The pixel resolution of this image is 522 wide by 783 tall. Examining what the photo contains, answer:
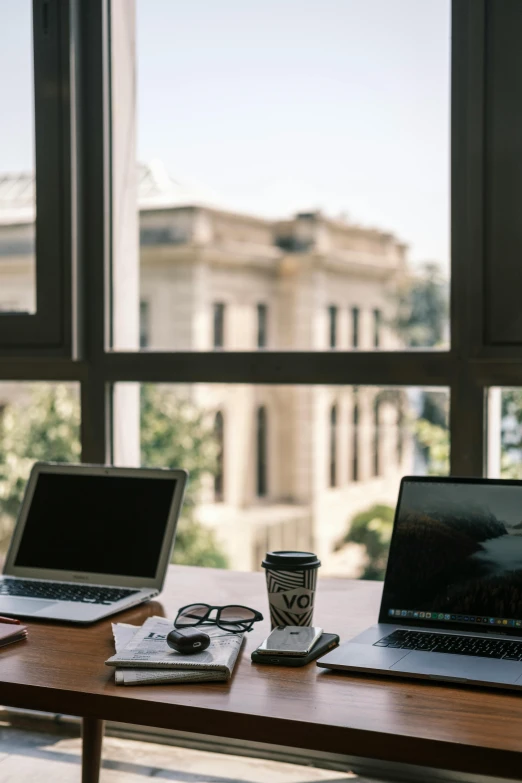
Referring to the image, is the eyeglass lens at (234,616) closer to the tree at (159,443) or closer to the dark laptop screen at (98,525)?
the dark laptop screen at (98,525)

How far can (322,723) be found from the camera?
1.06 metres

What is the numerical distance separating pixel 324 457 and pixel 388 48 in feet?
66.3

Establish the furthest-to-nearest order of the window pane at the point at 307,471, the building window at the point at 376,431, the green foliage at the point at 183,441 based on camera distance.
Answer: the building window at the point at 376,431 < the window pane at the point at 307,471 < the green foliage at the point at 183,441

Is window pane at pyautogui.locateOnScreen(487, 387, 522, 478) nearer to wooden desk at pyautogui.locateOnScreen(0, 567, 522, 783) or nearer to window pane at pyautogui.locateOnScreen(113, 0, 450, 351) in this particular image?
window pane at pyautogui.locateOnScreen(113, 0, 450, 351)

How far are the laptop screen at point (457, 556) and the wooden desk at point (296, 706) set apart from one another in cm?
14

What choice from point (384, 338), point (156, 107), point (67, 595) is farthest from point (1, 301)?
point (384, 338)

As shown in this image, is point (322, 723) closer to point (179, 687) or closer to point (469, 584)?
point (179, 687)

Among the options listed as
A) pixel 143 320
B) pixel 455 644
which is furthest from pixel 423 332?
pixel 455 644

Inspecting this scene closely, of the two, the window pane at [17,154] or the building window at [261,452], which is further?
the building window at [261,452]

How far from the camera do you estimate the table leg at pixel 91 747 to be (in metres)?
1.77

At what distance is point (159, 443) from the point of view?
1369 cm

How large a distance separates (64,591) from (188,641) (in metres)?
0.50

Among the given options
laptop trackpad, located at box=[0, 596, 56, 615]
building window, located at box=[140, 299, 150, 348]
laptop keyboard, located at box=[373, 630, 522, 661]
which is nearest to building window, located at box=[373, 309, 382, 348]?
building window, located at box=[140, 299, 150, 348]

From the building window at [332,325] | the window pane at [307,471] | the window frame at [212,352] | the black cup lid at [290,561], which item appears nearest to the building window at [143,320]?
the window frame at [212,352]
